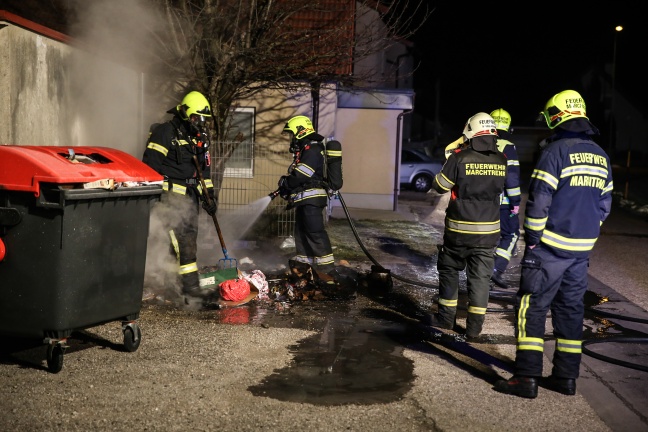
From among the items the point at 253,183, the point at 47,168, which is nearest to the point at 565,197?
the point at 47,168

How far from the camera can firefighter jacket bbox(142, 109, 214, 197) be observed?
705cm

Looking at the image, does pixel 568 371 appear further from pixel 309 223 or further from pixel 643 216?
pixel 643 216

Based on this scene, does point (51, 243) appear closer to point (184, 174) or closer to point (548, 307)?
point (184, 174)

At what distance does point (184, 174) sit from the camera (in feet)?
23.9

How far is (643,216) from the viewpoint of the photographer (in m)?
16.9

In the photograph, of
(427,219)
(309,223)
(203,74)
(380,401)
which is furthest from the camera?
(427,219)

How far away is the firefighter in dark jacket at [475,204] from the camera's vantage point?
6.29 meters

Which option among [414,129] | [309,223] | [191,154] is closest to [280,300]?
[309,223]

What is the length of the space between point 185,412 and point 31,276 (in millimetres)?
1473

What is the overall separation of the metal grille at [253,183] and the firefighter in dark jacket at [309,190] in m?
2.60

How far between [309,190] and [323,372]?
10.3 feet

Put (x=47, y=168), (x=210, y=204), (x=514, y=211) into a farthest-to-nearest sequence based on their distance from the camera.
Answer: (x=514, y=211)
(x=210, y=204)
(x=47, y=168)

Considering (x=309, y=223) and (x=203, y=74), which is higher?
(x=203, y=74)

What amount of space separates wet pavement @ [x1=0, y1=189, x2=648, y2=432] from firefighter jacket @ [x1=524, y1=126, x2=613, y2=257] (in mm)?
1060
